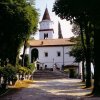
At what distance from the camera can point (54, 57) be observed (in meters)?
95.3

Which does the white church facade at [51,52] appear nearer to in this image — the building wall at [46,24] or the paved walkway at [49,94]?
the building wall at [46,24]

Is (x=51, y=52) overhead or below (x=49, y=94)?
overhead

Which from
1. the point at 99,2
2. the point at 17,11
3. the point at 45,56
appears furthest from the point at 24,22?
the point at 45,56

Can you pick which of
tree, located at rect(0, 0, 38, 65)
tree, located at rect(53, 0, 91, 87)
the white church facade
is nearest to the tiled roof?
the white church facade

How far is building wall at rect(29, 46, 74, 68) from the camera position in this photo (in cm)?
9388

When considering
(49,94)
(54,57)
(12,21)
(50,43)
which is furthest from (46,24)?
(49,94)

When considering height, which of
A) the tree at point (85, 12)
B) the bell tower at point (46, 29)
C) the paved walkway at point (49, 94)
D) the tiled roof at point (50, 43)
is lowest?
the paved walkway at point (49, 94)

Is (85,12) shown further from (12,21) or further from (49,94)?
(12,21)

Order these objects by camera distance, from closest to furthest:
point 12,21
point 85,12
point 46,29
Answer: point 85,12, point 12,21, point 46,29

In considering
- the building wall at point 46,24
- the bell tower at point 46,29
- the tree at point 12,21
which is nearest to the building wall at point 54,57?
the bell tower at point 46,29

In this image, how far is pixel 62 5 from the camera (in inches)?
1056

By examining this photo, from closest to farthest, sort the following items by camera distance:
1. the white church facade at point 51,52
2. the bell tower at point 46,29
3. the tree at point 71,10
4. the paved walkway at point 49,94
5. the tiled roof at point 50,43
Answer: the tree at point 71,10 → the paved walkway at point 49,94 → the white church facade at point 51,52 → the tiled roof at point 50,43 → the bell tower at point 46,29

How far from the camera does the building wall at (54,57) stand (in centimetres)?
9388

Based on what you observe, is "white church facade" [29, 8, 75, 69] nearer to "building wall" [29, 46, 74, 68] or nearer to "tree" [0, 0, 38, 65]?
"building wall" [29, 46, 74, 68]
